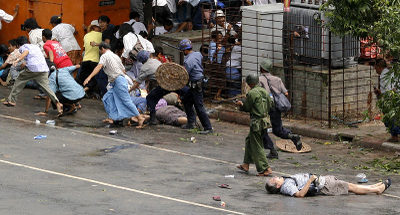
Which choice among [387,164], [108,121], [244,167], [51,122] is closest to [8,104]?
[51,122]

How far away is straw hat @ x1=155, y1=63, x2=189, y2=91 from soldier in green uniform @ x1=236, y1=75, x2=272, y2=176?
10.1 ft

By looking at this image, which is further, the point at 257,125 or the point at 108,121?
the point at 108,121

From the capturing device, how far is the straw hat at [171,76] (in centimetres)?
1638

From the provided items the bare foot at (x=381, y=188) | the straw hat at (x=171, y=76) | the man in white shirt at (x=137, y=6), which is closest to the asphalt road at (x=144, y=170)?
the bare foot at (x=381, y=188)

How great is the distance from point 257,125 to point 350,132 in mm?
3717

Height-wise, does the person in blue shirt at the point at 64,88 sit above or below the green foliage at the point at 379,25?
below

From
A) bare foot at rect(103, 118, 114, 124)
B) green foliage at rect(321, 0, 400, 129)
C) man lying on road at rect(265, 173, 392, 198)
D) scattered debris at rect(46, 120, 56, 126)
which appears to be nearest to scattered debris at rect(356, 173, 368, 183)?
man lying on road at rect(265, 173, 392, 198)

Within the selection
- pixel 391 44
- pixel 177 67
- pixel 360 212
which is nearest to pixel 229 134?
pixel 177 67

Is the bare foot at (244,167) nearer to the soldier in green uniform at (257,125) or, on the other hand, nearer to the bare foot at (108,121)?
the soldier in green uniform at (257,125)

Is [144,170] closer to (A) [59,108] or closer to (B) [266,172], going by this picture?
(B) [266,172]

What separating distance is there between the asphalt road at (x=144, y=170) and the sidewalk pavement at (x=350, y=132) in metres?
0.22

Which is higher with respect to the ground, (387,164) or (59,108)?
(59,108)

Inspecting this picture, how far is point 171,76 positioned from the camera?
1644cm

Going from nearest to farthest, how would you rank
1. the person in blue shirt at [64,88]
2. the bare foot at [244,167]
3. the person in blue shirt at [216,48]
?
the bare foot at [244,167]
the person in blue shirt at [64,88]
the person in blue shirt at [216,48]
